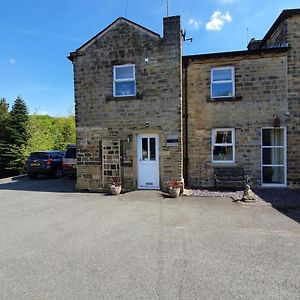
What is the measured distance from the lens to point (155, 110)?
11883mm

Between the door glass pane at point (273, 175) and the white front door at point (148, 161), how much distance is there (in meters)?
4.89

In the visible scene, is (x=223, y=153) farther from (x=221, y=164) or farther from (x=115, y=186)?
(x=115, y=186)

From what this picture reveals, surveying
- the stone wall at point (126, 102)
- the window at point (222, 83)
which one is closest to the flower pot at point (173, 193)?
the stone wall at point (126, 102)

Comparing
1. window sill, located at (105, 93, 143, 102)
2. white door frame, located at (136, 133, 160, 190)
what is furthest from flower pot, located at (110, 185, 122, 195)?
window sill, located at (105, 93, 143, 102)

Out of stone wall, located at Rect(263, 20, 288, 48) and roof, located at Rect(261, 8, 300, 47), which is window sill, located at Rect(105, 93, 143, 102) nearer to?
stone wall, located at Rect(263, 20, 288, 48)

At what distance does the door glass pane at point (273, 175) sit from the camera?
1236 cm

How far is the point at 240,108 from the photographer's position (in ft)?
40.1

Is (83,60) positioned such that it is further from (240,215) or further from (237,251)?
(237,251)

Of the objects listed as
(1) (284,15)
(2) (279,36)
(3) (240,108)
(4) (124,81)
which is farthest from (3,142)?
(1) (284,15)

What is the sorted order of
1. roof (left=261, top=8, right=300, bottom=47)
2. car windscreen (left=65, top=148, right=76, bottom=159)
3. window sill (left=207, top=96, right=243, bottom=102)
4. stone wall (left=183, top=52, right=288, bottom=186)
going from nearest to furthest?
roof (left=261, top=8, right=300, bottom=47), stone wall (left=183, top=52, right=288, bottom=186), window sill (left=207, top=96, right=243, bottom=102), car windscreen (left=65, top=148, right=76, bottom=159)

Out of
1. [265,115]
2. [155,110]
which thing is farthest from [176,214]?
[265,115]

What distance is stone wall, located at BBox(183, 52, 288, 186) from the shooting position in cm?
1195

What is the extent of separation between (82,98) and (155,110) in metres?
3.52

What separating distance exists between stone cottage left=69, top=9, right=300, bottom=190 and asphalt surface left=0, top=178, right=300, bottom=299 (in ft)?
11.1
